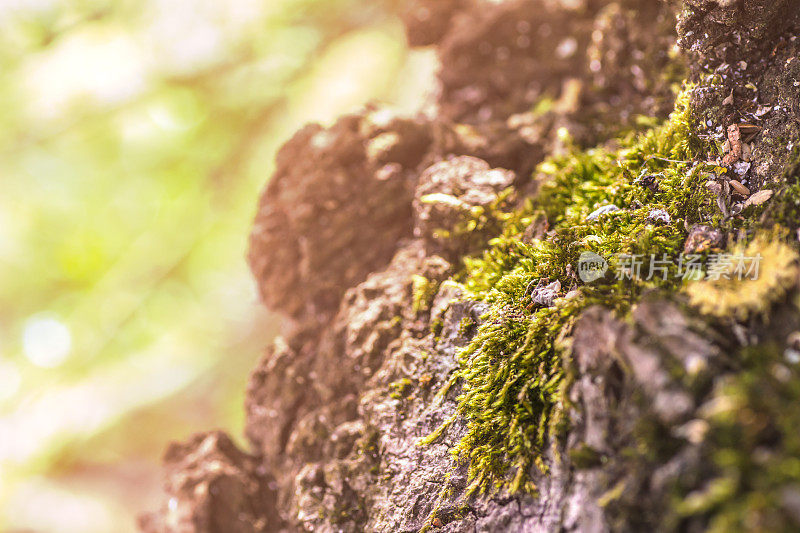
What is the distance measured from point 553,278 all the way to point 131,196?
5.61 metres

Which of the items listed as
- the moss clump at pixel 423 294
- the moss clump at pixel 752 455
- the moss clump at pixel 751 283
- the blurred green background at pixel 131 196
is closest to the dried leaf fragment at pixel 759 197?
the moss clump at pixel 751 283

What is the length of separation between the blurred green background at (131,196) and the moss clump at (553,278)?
10.7 feet

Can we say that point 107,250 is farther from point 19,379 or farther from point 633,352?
point 633,352

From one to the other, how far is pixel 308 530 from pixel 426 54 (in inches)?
189

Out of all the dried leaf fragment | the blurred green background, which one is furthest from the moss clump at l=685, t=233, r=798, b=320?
the blurred green background

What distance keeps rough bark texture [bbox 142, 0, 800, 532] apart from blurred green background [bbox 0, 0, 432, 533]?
182 centimetres

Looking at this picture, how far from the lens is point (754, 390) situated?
4.90 feet

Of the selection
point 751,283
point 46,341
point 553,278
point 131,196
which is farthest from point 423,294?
point 46,341

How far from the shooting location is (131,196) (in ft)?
20.1

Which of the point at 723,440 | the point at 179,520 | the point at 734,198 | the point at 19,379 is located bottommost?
the point at 723,440

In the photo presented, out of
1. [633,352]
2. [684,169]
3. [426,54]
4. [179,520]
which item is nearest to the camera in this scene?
[633,352]

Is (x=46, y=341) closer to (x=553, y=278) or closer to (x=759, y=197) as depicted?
(x=553, y=278)

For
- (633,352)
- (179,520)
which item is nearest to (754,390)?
(633,352)

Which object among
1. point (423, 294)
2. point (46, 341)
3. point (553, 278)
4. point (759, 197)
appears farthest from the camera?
point (46, 341)
